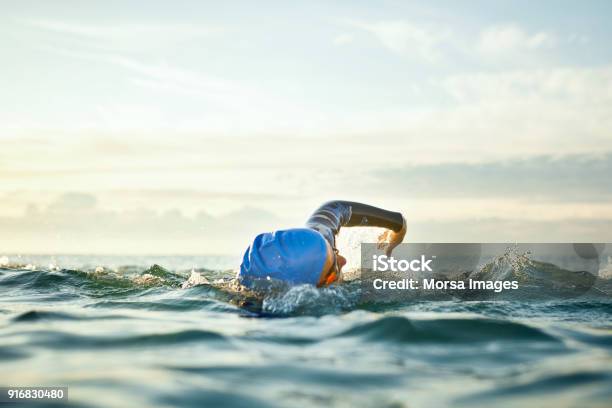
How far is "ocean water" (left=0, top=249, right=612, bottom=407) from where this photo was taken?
11.2ft

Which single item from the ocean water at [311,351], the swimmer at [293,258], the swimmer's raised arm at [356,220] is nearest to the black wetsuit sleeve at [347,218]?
the swimmer's raised arm at [356,220]

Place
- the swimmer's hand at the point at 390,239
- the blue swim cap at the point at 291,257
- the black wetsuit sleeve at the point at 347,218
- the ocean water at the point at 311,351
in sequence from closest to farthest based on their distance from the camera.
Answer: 1. the ocean water at the point at 311,351
2. the blue swim cap at the point at 291,257
3. the black wetsuit sleeve at the point at 347,218
4. the swimmer's hand at the point at 390,239

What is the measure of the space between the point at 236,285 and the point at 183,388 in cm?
438

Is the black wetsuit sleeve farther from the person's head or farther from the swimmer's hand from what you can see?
the person's head

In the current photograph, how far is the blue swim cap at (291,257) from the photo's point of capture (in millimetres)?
7105

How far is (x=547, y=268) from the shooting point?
11.9 metres

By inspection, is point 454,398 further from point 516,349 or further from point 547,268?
point 547,268

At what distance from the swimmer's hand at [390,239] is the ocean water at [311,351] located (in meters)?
2.02

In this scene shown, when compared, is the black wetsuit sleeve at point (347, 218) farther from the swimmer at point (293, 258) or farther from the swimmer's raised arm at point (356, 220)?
the swimmer at point (293, 258)

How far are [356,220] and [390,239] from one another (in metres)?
0.96

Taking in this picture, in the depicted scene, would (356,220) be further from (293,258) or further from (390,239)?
(293,258)

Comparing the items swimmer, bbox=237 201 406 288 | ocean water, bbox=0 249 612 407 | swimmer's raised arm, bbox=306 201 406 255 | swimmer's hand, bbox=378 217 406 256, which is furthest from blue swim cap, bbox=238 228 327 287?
swimmer's hand, bbox=378 217 406 256

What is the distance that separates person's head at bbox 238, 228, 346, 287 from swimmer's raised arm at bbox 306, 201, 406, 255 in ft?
2.08

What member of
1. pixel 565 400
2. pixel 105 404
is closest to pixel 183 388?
pixel 105 404
